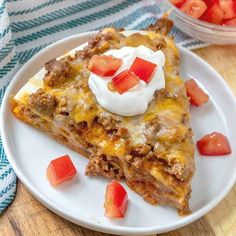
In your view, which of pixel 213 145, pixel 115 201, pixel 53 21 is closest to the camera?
pixel 115 201

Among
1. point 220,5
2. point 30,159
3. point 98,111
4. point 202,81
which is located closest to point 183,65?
point 202,81

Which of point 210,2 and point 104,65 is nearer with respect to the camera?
point 104,65

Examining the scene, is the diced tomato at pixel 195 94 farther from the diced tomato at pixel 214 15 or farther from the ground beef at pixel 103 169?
the ground beef at pixel 103 169

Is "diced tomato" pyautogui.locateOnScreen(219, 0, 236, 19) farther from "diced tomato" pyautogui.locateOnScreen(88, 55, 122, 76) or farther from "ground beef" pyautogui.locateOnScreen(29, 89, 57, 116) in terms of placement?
"ground beef" pyautogui.locateOnScreen(29, 89, 57, 116)

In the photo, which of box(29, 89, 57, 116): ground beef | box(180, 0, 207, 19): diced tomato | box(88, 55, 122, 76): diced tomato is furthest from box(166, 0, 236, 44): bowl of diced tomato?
box(29, 89, 57, 116): ground beef

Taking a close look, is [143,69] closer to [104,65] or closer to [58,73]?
[104,65]

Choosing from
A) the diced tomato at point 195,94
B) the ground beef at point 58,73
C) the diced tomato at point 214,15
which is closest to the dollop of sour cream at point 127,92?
the ground beef at point 58,73

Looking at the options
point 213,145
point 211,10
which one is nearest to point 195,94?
point 213,145

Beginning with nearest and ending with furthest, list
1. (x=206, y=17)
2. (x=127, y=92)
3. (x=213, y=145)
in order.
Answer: (x=127, y=92), (x=213, y=145), (x=206, y=17)
